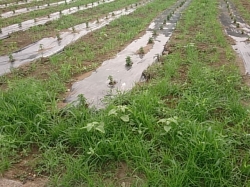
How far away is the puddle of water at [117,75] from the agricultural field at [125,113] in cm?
2

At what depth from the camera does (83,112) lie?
334cm

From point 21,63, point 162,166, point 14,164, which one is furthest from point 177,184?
point 21,63

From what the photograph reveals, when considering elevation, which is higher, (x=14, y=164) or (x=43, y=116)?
(x=43, y=116)

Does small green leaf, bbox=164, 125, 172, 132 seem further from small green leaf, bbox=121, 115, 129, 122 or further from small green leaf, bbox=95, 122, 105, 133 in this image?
small green leaf, bbox=95, 122, 105, 133

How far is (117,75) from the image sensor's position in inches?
195

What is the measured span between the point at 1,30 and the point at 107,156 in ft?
24.5

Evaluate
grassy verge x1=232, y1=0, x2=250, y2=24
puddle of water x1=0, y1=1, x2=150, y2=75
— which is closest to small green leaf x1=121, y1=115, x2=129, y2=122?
puddle of water x1=0, y1=1, x2=150, y2=75

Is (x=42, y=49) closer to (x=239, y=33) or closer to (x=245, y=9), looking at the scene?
(x=239, y=33)

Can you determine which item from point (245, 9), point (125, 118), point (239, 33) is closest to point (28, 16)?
point (239, 33)

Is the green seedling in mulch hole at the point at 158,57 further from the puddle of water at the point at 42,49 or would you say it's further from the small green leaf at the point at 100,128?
the small green leaf at the point at 100,128

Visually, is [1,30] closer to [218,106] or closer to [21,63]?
[21,63]

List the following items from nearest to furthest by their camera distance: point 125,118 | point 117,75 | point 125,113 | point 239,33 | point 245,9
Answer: point 125,118, point 125,113, point 117,75, point 239,33, point 245,9

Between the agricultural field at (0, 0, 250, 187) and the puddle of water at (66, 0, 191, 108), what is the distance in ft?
0.07

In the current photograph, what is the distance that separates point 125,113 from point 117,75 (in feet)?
6.03
